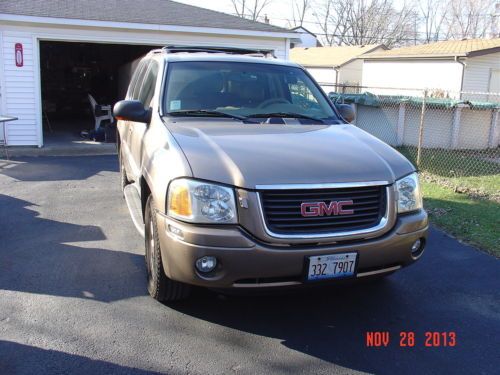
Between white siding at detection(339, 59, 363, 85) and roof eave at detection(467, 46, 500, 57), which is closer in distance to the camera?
roof eave at detection(467, 46, 500, 57)

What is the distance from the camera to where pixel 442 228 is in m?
6.03

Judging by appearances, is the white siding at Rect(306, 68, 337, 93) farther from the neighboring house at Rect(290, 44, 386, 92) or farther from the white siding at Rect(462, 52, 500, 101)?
the white siding at Rect(462, 52, 500, 101)

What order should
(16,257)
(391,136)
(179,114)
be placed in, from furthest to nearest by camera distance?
(391,136), (16,257), (179,114)

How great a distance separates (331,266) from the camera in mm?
3164

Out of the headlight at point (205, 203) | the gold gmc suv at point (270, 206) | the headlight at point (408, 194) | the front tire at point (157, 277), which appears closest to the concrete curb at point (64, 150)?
the gold gmc suv at point (270, 206)

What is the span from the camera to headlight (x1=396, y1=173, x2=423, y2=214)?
3479 mm

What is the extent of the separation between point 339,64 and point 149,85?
3336cm

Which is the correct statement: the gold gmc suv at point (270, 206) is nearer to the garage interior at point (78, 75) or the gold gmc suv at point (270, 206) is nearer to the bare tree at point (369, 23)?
the garage interior at point (78, 75)

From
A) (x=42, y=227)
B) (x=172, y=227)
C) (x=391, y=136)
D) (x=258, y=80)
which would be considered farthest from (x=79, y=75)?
(x=172, y=227)

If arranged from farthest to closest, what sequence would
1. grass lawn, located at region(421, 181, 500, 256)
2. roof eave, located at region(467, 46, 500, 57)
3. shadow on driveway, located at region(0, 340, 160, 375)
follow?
roof eave, located at region(467, 46, 500, 57) → grass lawn, located at region(421, 181, 500, 256) → shadow on driveway, located at region(0, 340, 160, 375)

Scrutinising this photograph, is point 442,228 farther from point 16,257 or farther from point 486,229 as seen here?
point 16,257

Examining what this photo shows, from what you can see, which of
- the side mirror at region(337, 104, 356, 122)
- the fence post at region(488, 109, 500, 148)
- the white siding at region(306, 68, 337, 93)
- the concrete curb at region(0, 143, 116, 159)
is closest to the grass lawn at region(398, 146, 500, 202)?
the fence post at region(488, 109, 500, 148)

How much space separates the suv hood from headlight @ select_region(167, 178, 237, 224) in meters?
0.07

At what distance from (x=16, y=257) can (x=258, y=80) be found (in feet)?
9.42
